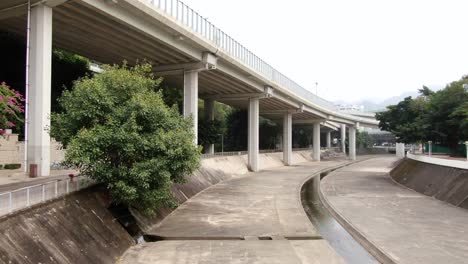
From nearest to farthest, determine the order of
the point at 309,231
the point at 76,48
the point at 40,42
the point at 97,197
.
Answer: the point at 97,197 < the point at 309,231 < the point at 40,42 < the point at 76,48

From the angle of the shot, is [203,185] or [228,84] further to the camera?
[228,84]

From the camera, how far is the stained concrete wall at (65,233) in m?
10.6

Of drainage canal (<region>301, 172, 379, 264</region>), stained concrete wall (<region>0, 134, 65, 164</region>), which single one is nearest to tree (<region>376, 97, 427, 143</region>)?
drainage canal (<region>301, 172, 379, 264</region>)

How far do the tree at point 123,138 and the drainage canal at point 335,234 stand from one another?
321 inches

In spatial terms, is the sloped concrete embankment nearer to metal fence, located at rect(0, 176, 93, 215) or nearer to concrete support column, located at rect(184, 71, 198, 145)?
concrete support column, located at rect(184, 71, 198, 145)

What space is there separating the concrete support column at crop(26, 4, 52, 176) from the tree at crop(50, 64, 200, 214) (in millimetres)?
4625

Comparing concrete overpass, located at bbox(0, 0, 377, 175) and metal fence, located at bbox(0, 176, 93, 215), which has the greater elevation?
concrete overpass, located at bbox(0, 0, 377, 175)

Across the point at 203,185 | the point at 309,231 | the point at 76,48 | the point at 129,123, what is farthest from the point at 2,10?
the point at 309,231

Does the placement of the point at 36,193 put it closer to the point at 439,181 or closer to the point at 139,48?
the point at 139,48

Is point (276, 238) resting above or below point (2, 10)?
below

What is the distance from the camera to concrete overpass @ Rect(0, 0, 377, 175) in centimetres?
2133

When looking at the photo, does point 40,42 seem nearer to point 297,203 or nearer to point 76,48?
point 76,48

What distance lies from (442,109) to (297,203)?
2294cm

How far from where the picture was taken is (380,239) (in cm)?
1747
